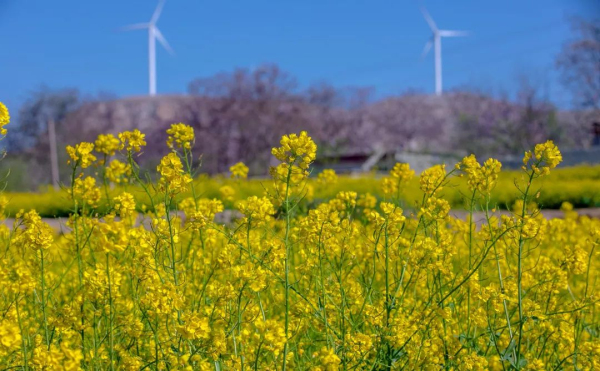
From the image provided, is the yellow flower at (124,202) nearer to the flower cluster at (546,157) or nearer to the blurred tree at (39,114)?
the flower cluster at (546,157)

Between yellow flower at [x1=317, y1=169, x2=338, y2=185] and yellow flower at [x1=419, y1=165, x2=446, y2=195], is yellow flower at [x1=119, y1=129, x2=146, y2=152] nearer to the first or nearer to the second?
yellow flower at [x1=419, y1=165, x2=446, y2=195]

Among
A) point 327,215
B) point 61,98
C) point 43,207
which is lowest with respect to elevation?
point 43,207

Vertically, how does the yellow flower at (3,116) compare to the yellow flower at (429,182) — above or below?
above

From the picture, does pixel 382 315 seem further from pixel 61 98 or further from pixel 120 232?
pixel 61 98

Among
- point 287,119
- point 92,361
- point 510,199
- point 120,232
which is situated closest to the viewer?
point 92,361

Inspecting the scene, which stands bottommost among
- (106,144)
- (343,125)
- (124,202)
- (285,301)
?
(285,301)

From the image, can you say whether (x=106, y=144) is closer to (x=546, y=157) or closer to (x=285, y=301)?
(x=285, y=301)

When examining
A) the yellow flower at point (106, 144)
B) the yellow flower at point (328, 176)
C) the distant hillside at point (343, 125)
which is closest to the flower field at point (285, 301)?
the yellow flower at point (106, 144)

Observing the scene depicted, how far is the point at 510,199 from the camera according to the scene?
10734 mm

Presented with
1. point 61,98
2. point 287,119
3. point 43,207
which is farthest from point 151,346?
point 61,98

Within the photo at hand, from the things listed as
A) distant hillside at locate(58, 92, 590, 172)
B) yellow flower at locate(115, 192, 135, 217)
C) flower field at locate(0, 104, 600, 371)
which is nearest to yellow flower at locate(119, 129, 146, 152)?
flower field at locate(0, 104, 600, 371)

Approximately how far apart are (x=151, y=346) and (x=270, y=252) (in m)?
0.67

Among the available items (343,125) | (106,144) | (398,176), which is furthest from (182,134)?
(343,125)

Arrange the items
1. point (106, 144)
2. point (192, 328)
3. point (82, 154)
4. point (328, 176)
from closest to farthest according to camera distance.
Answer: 1. point (192, 328)
2. point (82, 154)
3. point (106, 144)
4. point (328, 176)
